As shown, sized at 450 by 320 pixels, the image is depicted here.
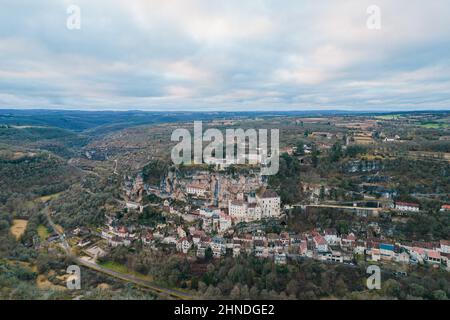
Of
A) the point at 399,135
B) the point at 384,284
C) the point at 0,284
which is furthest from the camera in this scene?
the point at 399,135

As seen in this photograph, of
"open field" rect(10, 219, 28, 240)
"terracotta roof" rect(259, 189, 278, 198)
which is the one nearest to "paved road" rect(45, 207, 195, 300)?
"open field" rect(10, 219, 28, 240)

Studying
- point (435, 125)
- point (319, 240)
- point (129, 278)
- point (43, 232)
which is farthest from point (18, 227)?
point (435, 125)

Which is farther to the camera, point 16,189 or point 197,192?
point 16,189

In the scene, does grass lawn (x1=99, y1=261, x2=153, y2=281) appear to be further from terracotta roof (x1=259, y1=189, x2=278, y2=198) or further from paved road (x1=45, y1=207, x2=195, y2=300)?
terracotta roof (x1=259, y1=189, x2=278, y2=198)

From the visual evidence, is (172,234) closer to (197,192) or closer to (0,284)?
(197,192)

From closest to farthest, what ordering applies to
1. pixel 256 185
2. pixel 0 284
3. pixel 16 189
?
pixel 0 284, pixel 256 185, pixel 16 189

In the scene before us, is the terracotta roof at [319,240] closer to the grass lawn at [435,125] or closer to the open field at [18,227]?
the open field at [18,227]

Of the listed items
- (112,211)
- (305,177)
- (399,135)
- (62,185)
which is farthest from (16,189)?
(399,135)

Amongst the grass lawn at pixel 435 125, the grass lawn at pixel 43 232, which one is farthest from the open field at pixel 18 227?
the grass lawn at pixel 435 125
